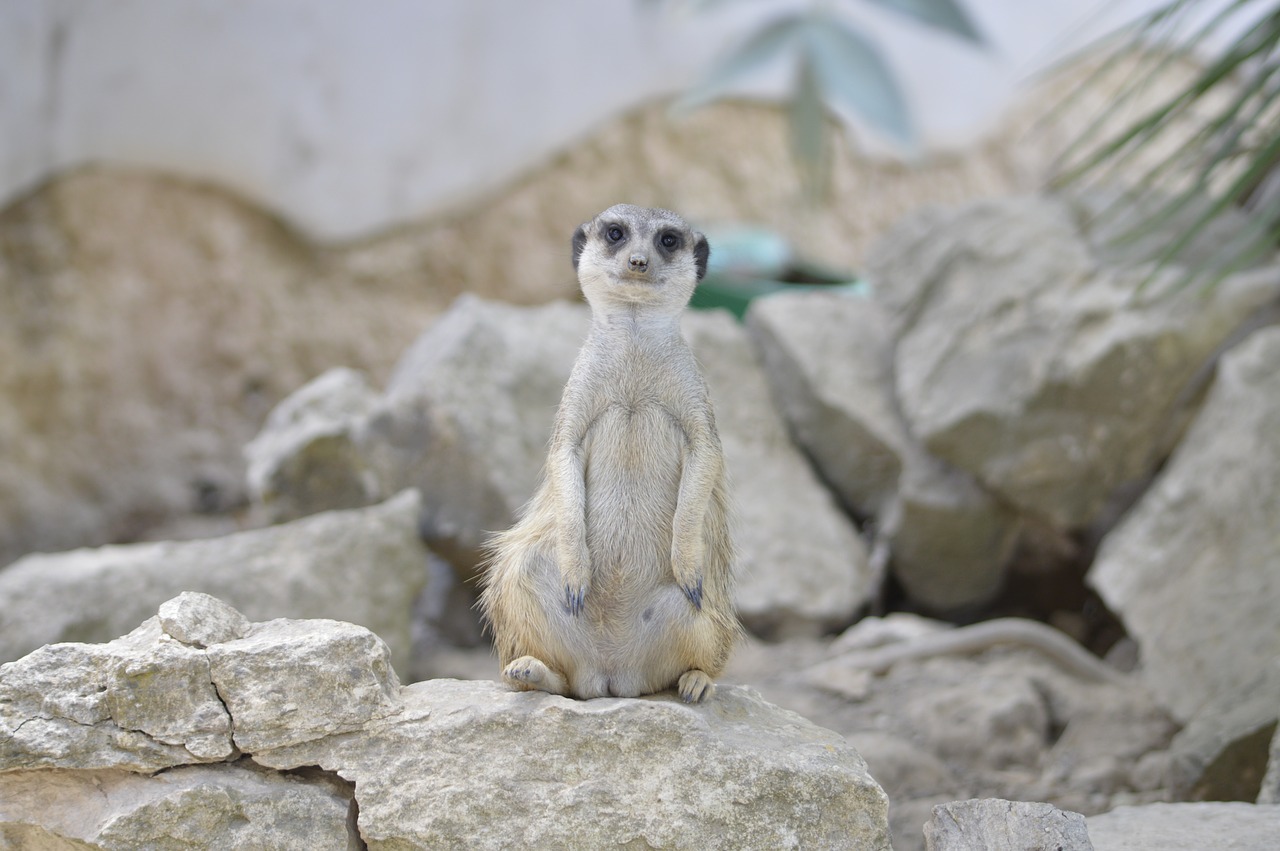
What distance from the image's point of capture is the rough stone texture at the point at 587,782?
1.71 metres

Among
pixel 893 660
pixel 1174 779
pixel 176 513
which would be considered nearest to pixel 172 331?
pixel 176 513

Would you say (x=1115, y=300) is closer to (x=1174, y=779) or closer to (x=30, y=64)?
(x=1174, y=779)

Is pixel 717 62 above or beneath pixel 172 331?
above

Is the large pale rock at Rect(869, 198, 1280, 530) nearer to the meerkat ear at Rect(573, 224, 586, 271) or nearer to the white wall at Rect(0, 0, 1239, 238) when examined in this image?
the white wall at Rect(0, 0, 1239, 238)

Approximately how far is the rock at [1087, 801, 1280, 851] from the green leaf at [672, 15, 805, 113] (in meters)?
3.97

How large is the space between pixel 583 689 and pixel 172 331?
356 centimetres

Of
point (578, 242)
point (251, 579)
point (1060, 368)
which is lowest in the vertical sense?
point (251, 579)

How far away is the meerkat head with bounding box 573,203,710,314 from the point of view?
6.81 feet

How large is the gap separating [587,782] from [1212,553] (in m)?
2.13

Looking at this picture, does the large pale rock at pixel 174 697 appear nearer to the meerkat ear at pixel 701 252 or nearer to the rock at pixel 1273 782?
the meerkat ear at pixel 701 252

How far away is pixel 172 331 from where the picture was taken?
4910 mm

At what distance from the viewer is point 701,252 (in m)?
2.20

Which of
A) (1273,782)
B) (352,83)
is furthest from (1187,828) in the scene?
(352,83)

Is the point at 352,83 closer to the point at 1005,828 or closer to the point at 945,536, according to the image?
the point at 945,536
